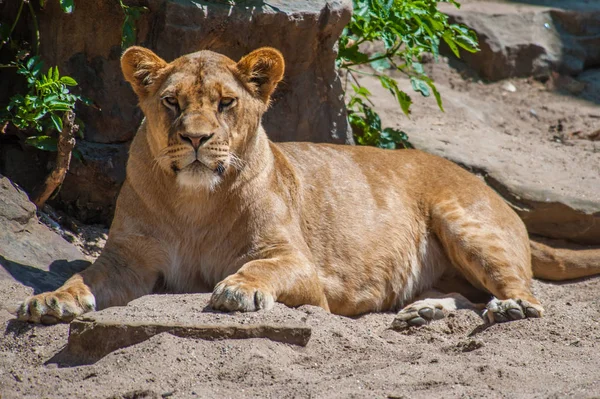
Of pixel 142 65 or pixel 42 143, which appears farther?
pixel 42 143

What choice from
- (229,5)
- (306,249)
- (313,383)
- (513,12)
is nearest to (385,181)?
(306,249)

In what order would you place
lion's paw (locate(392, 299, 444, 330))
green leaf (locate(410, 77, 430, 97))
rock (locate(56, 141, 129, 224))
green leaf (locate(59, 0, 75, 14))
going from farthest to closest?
green leaf (locate(410, 77, 430, 97)) → rock (locate(56, 141, 129, 224)) → green leaf (locate(59, 0, 75, 14)) → lion's paw (locate(392, 299, 444, 330))

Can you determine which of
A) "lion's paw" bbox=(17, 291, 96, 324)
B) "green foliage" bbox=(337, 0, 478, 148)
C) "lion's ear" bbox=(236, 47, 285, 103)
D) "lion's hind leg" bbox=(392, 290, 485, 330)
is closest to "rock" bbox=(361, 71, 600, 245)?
"green foliage" bbox=(337, 0, 478, 148)

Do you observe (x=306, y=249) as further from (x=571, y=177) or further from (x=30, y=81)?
(x=571, y=177)

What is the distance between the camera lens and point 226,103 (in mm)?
4949

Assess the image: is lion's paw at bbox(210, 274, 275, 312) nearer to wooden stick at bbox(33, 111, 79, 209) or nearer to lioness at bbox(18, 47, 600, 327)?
lioness at bbox(18, 47, 600, 327)

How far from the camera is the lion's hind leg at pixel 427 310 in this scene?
206 inches

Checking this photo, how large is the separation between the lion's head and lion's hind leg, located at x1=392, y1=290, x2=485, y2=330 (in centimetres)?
128

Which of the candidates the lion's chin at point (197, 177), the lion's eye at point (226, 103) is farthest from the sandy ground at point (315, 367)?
the lion's eye at point (226, 103)

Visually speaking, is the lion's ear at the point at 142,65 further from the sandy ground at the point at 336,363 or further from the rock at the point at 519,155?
the rock at the point at 519,155

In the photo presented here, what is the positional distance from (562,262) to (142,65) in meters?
3.15

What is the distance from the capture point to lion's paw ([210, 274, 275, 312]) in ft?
14.2

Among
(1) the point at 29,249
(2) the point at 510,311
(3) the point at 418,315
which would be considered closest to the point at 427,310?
(3) the point at 418,315

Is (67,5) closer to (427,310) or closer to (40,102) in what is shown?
(40,102)
